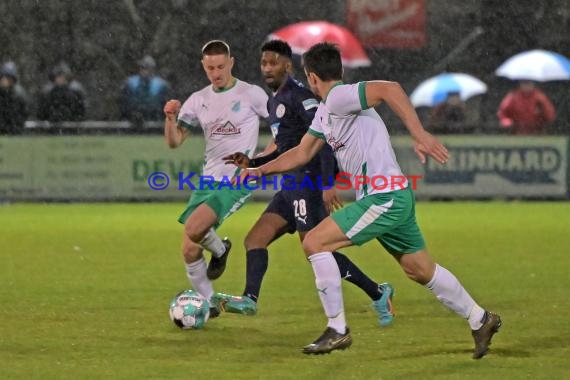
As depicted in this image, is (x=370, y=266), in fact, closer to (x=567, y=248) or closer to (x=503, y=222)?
(x=567, y=248)

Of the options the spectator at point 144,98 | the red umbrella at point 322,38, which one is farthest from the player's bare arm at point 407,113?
the red umbrella at point 322,38

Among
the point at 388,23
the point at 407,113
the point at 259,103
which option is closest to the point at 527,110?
the point at 388,23

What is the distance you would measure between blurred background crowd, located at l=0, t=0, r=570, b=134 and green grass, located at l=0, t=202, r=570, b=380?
8250 mm

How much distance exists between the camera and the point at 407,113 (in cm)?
865

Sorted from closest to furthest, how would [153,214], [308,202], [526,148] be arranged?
[308,202]
[153,214]
[526,148]

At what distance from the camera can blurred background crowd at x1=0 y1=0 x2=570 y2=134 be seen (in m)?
28.5

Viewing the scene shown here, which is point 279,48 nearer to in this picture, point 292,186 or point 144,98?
point 292,186

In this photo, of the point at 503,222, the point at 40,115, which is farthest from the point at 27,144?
the point at 503,222

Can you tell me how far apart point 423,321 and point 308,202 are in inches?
48.9

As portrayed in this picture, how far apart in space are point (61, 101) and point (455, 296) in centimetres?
1548

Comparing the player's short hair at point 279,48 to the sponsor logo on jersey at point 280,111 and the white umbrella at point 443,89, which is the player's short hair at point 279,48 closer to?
the sponsor logo on jersey at point 280,111

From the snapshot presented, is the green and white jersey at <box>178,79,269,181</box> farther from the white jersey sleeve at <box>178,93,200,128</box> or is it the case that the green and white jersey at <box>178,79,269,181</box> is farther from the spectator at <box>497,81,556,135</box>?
the spectator at <box>497,81,556,135</box>

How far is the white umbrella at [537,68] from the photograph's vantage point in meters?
26.8

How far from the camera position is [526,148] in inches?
905
